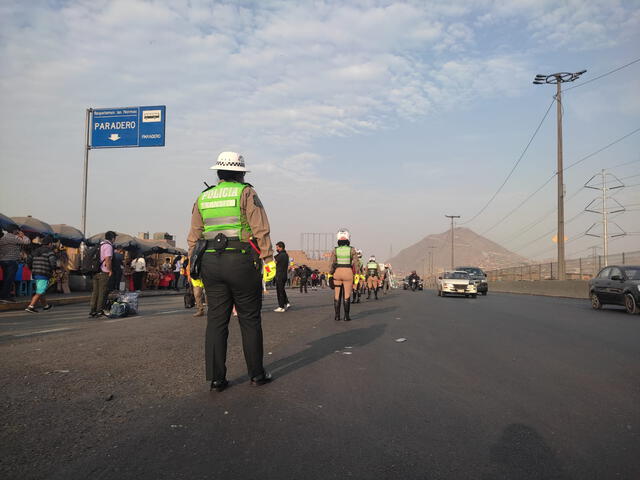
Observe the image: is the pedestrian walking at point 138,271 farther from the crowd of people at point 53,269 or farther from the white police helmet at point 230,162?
the white police helmet at point 230,162

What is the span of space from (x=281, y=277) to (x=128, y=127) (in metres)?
12.3

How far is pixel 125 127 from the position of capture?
73.5 feet

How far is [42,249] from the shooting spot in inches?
498

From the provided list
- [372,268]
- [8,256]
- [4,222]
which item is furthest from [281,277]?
[4,222]

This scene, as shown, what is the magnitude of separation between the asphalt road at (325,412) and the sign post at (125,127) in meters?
16.3

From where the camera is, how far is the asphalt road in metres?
2.81

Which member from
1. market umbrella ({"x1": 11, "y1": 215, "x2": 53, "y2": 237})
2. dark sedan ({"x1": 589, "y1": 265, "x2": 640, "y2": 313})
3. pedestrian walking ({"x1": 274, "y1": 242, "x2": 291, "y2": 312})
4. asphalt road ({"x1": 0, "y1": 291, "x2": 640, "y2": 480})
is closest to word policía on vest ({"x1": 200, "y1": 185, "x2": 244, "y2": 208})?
asphalt road ({"x1": 0, "y1": 291, "x2": 640, "y2": 480})

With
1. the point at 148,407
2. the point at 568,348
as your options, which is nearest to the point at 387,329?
the point at 568,348

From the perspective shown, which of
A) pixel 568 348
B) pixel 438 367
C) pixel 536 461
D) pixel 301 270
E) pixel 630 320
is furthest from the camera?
pixel 301 270

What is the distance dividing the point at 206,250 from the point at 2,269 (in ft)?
38.9

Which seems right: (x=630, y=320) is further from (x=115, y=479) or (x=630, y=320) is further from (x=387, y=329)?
(x=115, y=479)

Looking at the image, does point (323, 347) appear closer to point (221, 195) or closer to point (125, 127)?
point (221, 195)

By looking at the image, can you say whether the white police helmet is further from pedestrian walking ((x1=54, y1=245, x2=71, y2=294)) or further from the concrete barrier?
the concrete barrier

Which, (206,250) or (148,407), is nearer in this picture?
(148,407)
